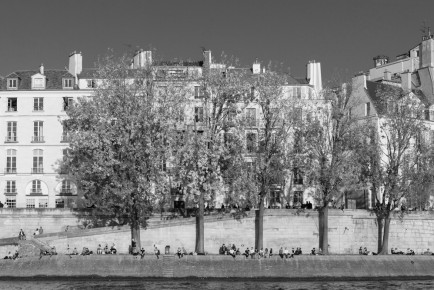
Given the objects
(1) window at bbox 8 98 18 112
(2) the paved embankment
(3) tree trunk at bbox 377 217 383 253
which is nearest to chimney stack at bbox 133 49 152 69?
(1) window at bbox 8 98 18 112

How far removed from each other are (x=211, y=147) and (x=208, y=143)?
89 centimetres

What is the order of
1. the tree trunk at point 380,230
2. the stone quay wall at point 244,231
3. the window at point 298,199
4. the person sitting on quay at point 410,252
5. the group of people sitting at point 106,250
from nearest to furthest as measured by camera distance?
the group of people sitting at point 106,250, the stone quay wall at point 244,231, the person sitting on quay at point 410,252, the tree trunk at point 380,230, the window at point 298,199

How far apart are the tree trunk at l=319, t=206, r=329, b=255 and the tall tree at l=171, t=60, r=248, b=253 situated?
10.7 m

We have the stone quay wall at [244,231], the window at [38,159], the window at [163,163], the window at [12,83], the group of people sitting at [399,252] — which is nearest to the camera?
the window at [163,163]

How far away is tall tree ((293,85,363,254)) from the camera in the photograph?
80594 mm

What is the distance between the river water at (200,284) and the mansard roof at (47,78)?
3014 cm

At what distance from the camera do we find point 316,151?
82125 mm

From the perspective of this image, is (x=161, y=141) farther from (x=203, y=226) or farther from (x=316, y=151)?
(x=316, y=151)

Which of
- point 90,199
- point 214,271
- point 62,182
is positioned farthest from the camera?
point 62,182

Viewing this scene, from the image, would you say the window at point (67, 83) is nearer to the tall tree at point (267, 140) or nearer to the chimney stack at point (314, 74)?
the tall tree at point (267, 140)

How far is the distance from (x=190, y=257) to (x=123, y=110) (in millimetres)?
14878

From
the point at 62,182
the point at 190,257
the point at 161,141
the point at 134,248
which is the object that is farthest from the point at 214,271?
the point at 62,182

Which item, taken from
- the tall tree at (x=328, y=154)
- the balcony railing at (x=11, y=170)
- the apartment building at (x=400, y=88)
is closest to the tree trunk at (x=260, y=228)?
the tall tree at (x=328, y=154)

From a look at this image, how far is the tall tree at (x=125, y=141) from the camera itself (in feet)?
251
